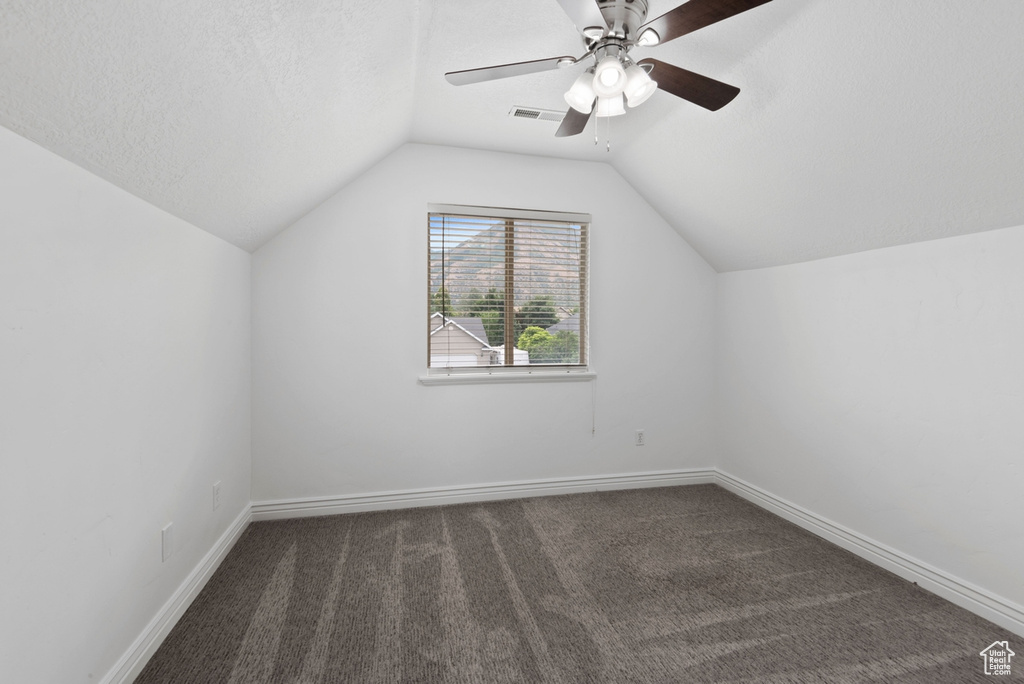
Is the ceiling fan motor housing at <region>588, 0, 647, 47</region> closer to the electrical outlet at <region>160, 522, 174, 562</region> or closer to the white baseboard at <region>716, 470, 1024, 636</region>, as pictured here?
the electrical outlet at <region>160, 522, 174, 562</region>

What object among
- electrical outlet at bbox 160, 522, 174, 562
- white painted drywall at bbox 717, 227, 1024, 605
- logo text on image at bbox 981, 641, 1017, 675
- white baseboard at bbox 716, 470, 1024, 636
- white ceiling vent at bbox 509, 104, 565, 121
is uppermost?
white ceiling vent at bbox 509, 104, 565, 121

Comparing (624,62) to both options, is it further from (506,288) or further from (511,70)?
(506,288)

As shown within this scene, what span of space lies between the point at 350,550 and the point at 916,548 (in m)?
2.82

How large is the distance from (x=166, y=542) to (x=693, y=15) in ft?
8.59

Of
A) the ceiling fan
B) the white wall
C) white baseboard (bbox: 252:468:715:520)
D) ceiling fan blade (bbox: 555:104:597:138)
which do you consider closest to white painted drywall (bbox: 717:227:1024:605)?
white baseboard (bbox: 252:468:715:520)

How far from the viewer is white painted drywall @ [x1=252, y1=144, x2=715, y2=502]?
9.46 feet

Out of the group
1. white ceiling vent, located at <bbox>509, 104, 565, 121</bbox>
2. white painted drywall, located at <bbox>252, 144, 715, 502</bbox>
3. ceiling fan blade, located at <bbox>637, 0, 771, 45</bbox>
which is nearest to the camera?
ceiling fan blade, located at <bbox>637, 0, 771, 45</bbox>

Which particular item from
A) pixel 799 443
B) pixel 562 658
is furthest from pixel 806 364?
pixel 562 658

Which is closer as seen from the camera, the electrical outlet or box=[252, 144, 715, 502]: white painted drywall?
the electrical outlet

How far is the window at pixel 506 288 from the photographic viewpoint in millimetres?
3166

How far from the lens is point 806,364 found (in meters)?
2.82

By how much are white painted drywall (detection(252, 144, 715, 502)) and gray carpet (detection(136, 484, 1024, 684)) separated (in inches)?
18.3

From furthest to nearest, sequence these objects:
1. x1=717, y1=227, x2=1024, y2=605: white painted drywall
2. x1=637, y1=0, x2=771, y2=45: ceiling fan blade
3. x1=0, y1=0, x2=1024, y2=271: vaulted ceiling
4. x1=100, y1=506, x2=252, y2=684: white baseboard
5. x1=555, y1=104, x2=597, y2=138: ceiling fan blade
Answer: x1=555, y1=104, x2=597, y2=138: ceiling fan blade, x1=717, y1=227, x2=1024, y2=605: white painted drywall, x1=100, y1=506, x2=252, y2=684: white baseboard, x1=637, y1=0, x2=771, y2=45: ceiling fan blade, x1=0, y1=0, x2=1024, y2=271: vaulted ceiling

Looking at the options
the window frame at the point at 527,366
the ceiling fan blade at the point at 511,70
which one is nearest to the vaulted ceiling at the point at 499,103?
the ceiling fan blade at the point at 511,70
